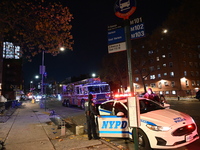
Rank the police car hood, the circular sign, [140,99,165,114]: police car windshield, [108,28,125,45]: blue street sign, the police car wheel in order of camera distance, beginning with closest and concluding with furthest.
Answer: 1. the circular sign
2. [108,28,125,45]: blue street sign
3. the police car hood
4. the police car wheel
5. [140,99,165,114]: police car windshield

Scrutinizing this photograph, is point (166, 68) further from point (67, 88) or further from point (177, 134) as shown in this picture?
point (177, 134)

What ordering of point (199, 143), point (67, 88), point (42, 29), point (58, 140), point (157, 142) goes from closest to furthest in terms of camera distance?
point (157, 142)
point (199, 143)
point (58, 140)
point (42, 29)
point (67, 88)

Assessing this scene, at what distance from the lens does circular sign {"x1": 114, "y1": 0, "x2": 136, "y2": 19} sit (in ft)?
14.1

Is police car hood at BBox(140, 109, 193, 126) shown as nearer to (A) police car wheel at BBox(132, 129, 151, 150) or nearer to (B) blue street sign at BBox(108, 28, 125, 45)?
(A) police car wheel at BBox(132, 129, 151, 150)

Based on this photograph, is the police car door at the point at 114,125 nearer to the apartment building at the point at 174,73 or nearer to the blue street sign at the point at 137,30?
the blue street sign at the point at 137,30

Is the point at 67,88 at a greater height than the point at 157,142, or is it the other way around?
the point at 67,88

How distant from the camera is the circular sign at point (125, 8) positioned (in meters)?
4.29

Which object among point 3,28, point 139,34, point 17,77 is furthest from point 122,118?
point 17,77

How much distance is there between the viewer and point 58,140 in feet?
21.7

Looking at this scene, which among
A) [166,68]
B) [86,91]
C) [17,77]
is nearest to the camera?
[86,91]

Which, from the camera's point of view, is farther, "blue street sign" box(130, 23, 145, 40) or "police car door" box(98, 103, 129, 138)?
"police car door" box(98, 103, 129, 138)

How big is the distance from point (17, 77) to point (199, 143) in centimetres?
7773

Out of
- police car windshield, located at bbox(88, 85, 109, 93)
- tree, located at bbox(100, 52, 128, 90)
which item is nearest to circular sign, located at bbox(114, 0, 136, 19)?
police car windshield, located at bbox(88, 85, 109, 93)

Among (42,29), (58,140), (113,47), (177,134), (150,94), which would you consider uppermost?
(42,29)
